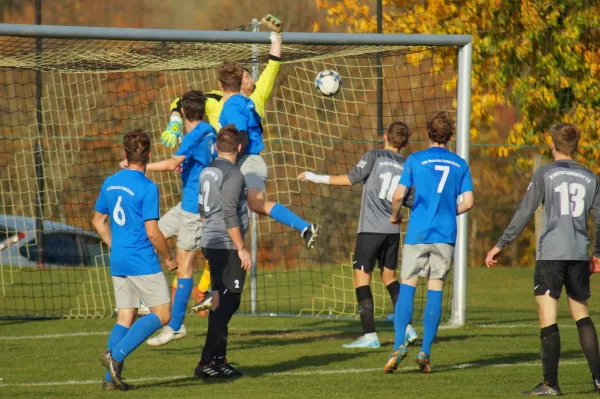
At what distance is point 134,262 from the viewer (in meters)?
7.02

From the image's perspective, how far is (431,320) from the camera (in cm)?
772

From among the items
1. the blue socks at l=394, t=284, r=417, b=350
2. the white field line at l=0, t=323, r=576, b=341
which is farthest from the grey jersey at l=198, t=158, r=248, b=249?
the white field line at l=0, t=323, r=576, b=341

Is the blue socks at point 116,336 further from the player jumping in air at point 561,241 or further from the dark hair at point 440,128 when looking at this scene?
the player jumping in air at point 561,241

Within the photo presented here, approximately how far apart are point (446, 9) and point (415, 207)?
10.4 m

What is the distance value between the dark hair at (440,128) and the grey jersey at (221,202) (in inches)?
59.8

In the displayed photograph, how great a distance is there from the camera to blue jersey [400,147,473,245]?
25.2 ft

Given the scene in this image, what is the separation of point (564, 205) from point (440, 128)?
128cm

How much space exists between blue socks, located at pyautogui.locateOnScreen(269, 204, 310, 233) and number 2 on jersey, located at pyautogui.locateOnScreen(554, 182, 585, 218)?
2.27m

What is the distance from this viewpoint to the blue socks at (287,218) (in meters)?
8.31

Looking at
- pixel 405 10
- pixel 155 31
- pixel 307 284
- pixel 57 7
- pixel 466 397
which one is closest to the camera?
pixel 466 397

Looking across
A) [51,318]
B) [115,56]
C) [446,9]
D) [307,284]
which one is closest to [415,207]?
[115,56]

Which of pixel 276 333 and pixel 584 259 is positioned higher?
pixel 584 259

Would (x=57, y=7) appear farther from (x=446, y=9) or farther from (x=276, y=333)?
(x=276, y=333)

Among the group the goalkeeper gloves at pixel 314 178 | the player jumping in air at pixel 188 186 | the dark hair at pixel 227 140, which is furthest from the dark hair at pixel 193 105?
the dark hair at pixel 227 140
